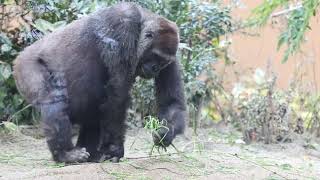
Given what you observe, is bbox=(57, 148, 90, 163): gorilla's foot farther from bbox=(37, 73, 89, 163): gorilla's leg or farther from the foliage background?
the foliage background

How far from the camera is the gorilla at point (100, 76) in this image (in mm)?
4949

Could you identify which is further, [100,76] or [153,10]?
[153,10]

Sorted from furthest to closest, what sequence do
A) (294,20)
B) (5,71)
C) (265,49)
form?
1. (265,49)
2. (5,71)
3. (294,20)

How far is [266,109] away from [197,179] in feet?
7.41

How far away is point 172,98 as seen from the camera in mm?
5258

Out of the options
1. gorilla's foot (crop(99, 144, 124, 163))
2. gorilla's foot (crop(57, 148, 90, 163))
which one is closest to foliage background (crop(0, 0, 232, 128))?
gorilla's foot (crop(99, 144, 124, 163))

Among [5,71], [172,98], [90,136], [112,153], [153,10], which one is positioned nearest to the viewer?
[112,153]

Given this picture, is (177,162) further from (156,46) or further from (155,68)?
(156,46)

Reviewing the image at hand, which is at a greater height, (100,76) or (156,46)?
(156,46)

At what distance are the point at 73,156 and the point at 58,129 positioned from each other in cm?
21

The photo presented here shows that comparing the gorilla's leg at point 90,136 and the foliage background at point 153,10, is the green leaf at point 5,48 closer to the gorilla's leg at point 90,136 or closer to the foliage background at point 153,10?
the foliage background at point 153,10

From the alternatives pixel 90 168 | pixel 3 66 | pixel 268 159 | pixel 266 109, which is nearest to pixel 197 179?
pixel 90 168

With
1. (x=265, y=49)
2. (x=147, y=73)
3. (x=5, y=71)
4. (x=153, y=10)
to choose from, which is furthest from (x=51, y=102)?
(x=265, y=49)

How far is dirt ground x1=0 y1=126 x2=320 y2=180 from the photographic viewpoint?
4648 millimetres
